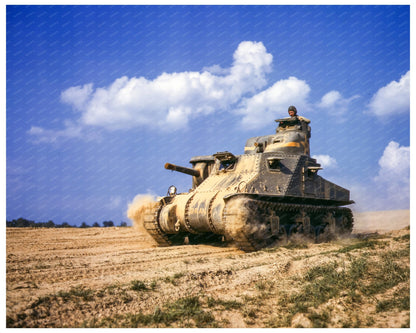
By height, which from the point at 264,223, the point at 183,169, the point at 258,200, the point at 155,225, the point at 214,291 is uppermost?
the point at 183,169

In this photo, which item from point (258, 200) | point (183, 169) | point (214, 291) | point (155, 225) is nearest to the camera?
point (214, 291)

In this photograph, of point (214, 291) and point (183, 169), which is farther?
point (183, 169)

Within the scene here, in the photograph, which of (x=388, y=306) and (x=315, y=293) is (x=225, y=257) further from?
(x=388, y=306)

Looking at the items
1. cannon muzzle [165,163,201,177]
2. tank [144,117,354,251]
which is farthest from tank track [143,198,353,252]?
cannon muzzle [165,163,201,177]

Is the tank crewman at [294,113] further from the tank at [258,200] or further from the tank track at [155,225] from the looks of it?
the tank track at [155,225]

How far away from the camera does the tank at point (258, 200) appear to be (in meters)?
10.6

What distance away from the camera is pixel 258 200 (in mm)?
10781

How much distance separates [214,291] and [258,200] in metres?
4.90

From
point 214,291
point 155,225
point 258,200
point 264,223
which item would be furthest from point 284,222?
point 214,291

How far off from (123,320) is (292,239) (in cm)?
806

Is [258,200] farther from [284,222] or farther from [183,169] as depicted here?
[183,169]

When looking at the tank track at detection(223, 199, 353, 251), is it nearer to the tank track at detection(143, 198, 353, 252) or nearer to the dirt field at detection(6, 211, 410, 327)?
the tank track at detection(143, 198, 353, 252)

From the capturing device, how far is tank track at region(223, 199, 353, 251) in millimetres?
10297

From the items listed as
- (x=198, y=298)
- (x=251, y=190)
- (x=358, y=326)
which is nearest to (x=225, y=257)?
(x=251, y=190)
